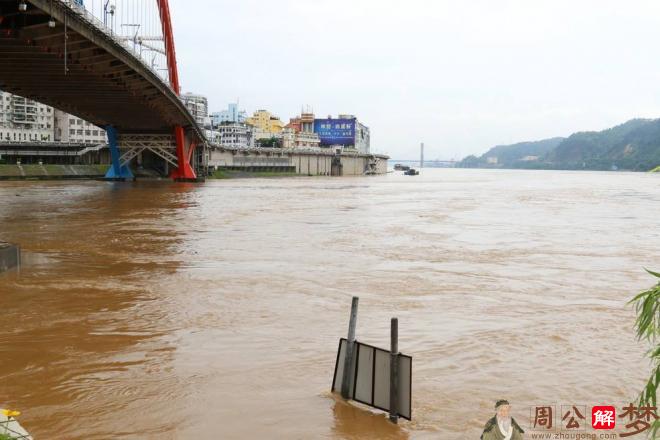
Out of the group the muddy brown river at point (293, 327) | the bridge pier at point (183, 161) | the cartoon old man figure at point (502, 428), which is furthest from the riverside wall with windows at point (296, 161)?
the cartoon old man figure at point (502, 428)

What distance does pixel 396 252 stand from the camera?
22.0m

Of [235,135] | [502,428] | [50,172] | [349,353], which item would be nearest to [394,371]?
[349,353]

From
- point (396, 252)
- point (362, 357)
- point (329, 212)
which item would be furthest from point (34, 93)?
point (362, 357)

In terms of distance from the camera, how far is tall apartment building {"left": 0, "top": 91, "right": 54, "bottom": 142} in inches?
4833

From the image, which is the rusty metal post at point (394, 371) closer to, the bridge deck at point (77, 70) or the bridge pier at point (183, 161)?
the bridge deck at point (77, 70)

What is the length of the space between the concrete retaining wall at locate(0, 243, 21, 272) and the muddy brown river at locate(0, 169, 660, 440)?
2.04ft

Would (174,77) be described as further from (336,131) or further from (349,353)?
(336,131)

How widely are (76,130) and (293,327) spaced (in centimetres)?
13110

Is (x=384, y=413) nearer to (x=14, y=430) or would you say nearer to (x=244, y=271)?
(x=14, y=430)

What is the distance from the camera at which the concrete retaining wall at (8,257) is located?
1703 cm

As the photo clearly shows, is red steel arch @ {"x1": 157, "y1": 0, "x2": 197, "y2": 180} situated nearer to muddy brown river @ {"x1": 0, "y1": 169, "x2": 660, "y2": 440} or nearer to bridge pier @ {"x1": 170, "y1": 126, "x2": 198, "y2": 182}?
bridge pier @ {"x1": 170, "y1": 126, "x2": 198, "y2": 182}

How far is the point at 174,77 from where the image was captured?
2768 inches

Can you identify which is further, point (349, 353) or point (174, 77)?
point (174, 77)

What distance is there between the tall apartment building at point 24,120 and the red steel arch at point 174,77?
55600 mm
